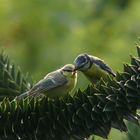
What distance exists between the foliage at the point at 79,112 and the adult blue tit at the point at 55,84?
0.11 m

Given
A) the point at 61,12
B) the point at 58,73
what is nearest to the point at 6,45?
the point at 61,12

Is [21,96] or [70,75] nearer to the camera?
[21,96]

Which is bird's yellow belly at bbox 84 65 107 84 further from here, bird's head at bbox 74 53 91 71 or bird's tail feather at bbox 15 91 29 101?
bird's tail feather at bbox 15 91 29 101

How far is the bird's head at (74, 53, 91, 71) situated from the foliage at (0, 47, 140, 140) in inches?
12.9

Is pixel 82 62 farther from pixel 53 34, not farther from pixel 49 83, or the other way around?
pixel 53 34

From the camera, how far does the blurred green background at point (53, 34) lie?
15.6 ft

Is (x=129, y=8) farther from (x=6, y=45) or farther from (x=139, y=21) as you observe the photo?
(x=6, y=45)

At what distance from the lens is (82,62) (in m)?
1.84

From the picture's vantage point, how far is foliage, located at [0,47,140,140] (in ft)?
4.51

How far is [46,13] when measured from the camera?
505cm

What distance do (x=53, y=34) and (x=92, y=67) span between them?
3247mm

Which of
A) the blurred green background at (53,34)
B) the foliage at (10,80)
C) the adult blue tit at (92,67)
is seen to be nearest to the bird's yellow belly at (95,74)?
the adult blue tit at (92,67)

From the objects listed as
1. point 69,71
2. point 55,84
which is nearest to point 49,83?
point 55,84

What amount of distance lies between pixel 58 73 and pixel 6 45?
3212 millimetres
